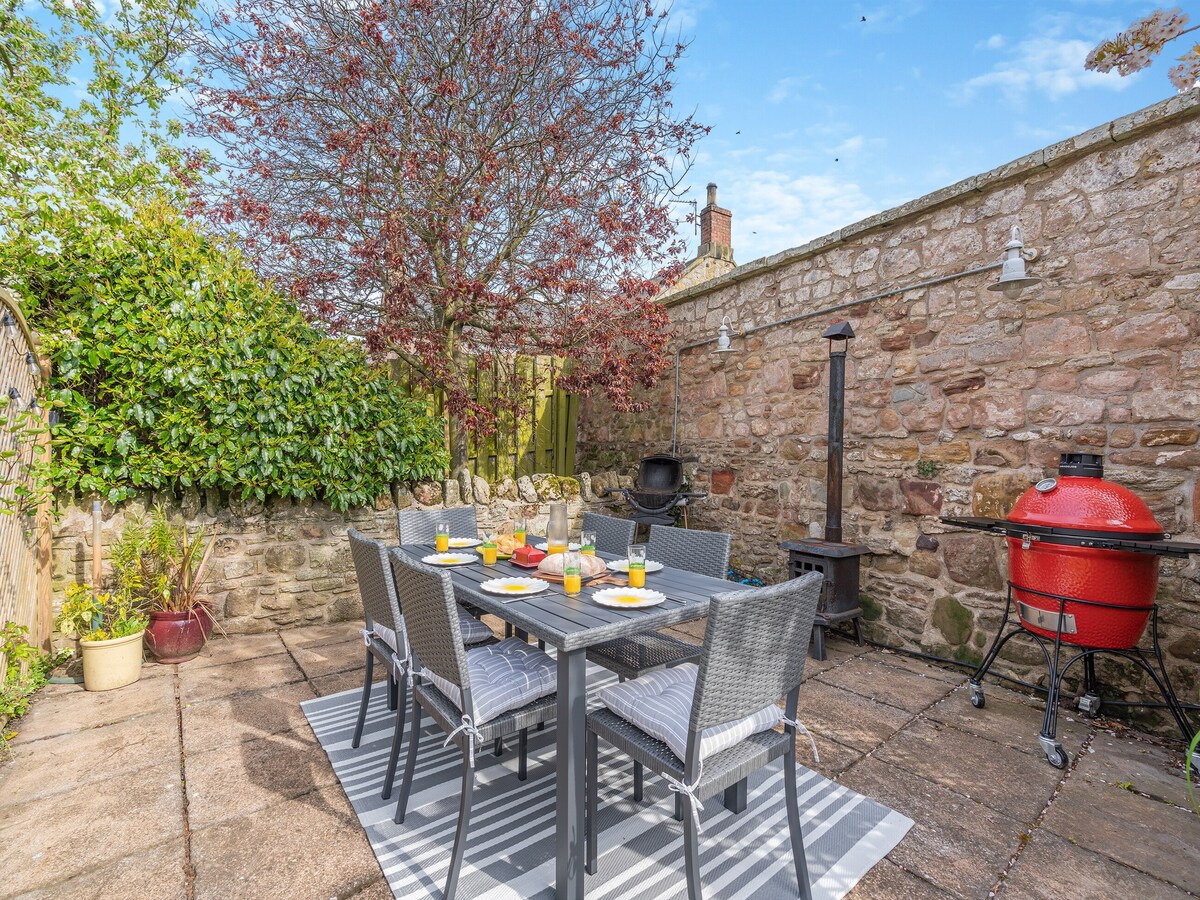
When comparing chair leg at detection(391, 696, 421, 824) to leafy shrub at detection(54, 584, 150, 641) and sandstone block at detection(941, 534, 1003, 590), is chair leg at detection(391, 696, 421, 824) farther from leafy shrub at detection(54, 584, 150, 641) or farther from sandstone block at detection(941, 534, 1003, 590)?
sandstone block at detection(941, 534, 1003, 590)

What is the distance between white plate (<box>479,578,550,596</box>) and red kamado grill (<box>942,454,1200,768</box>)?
2.24 m

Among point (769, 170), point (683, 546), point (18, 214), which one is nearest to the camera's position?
point (683, 546)

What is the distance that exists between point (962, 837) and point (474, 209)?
4504 mm

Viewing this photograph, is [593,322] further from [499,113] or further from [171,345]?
[171,345]

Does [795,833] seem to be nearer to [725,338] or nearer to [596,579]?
[596,579]

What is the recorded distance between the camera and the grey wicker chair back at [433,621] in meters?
1.73

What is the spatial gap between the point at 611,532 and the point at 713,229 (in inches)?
305

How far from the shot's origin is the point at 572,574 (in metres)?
2.21

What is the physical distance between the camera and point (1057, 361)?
302cm

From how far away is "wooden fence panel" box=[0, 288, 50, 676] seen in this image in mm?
2582

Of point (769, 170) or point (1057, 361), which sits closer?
point (1057, 361)

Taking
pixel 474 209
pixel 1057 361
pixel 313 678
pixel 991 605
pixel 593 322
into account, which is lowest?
pixel 313 678

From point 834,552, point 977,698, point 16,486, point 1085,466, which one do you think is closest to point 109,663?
point 16,486

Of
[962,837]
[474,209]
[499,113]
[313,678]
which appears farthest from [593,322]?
[962,837]
